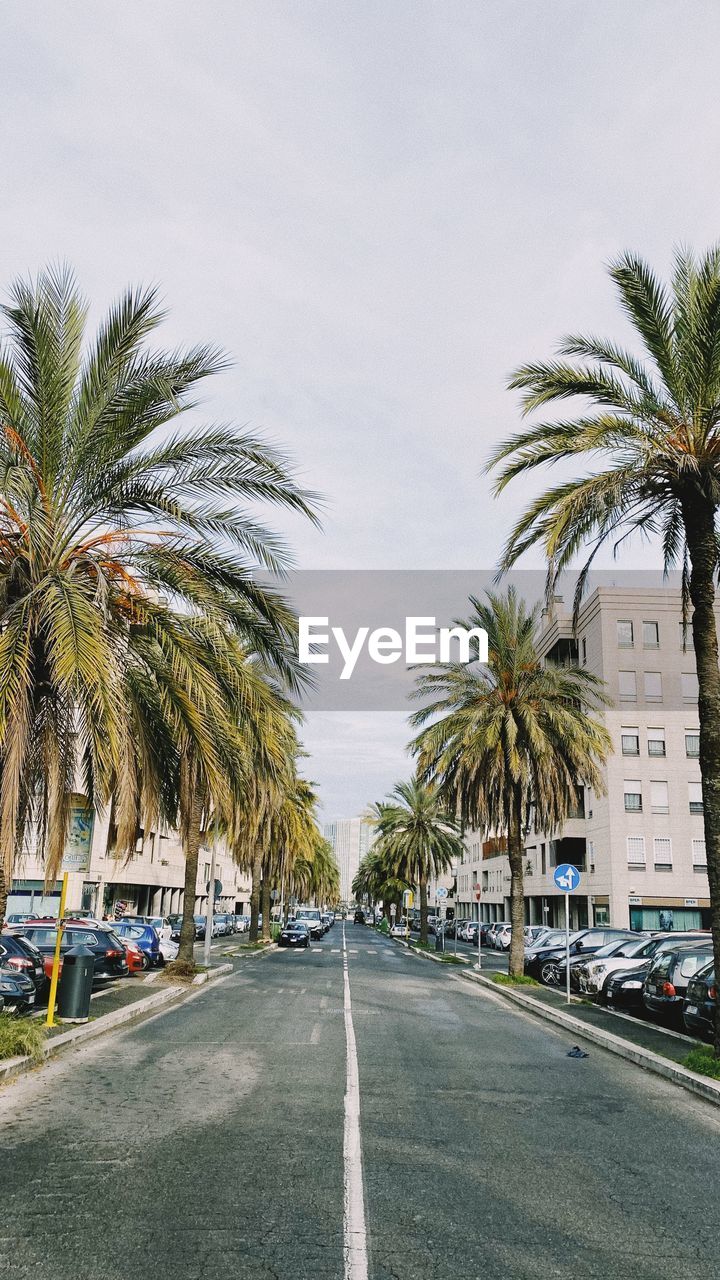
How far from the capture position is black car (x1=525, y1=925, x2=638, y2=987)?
26.8m

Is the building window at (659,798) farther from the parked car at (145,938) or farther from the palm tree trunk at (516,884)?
the parked car at (145,938)

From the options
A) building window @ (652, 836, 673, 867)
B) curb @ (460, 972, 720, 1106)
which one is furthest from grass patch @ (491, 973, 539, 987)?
building window @ (652, 836, 673, 867)

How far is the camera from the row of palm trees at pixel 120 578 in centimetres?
1030

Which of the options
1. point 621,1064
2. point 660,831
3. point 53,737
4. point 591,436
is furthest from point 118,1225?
point 660,831

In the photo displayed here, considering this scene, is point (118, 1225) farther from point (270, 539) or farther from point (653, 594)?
point (653, 594)

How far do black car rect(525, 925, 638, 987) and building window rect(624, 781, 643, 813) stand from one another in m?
28.6

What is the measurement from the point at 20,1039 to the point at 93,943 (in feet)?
35.2

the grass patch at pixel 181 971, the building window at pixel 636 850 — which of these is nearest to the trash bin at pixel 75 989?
the grass patch at pixel 181 971

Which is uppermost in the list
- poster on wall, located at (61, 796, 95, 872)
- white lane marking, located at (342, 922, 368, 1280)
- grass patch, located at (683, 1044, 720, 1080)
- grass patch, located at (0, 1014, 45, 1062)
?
poster on wall, located at (61, 796, 95, 872)

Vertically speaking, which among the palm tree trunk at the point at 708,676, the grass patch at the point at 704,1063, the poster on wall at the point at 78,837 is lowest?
the grass patch at the point at 704,1063

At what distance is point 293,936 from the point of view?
155 feet

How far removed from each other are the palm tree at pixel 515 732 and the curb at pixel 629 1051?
622cm

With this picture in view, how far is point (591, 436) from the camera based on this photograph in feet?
42.6

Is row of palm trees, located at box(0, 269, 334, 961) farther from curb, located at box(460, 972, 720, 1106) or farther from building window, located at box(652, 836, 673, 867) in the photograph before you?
building window, located at box(652, 836, 673, 867)
